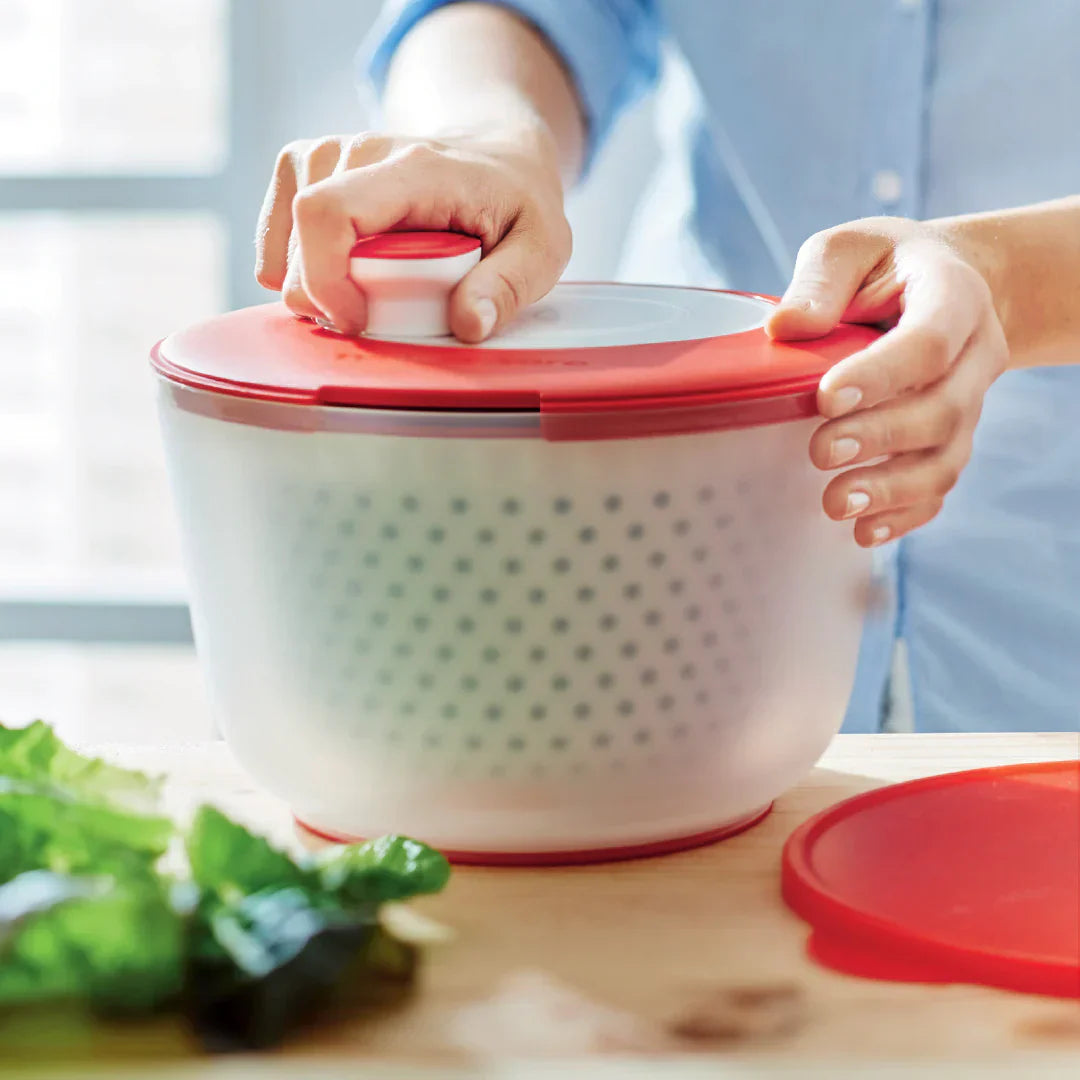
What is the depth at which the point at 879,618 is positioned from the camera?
993 mm

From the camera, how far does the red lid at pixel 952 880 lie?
1.44 feet

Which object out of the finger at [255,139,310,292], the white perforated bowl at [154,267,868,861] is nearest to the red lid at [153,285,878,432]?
the white perforated bowl at [154,267,868,861]

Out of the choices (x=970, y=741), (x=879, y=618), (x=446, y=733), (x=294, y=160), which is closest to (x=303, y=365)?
(x=446, y=733)

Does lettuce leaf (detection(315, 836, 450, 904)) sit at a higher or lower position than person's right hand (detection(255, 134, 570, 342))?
lower

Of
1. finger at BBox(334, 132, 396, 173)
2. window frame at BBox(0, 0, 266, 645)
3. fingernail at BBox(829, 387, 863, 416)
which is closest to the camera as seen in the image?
fingernail at BBox(829, 387, 863, 416)

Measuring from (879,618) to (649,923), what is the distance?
0.55 meters

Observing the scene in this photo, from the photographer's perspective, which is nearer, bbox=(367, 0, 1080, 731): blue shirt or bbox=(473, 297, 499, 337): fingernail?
bbox=(473, 297, 499, 337): fingernail

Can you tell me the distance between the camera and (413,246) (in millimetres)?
545

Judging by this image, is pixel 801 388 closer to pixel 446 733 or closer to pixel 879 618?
pixel 446 733

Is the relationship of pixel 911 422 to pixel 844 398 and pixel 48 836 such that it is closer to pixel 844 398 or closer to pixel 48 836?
pixel 844 398

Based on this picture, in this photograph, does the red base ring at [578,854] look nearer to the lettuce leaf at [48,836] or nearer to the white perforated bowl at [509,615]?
the white perforated bowl at [509,615]

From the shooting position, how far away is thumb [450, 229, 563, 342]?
0.52 m

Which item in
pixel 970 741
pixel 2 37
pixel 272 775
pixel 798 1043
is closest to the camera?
pixel 798 1043

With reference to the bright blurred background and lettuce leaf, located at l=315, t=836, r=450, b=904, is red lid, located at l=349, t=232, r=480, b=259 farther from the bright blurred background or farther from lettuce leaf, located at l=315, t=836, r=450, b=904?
the bright blurred background
